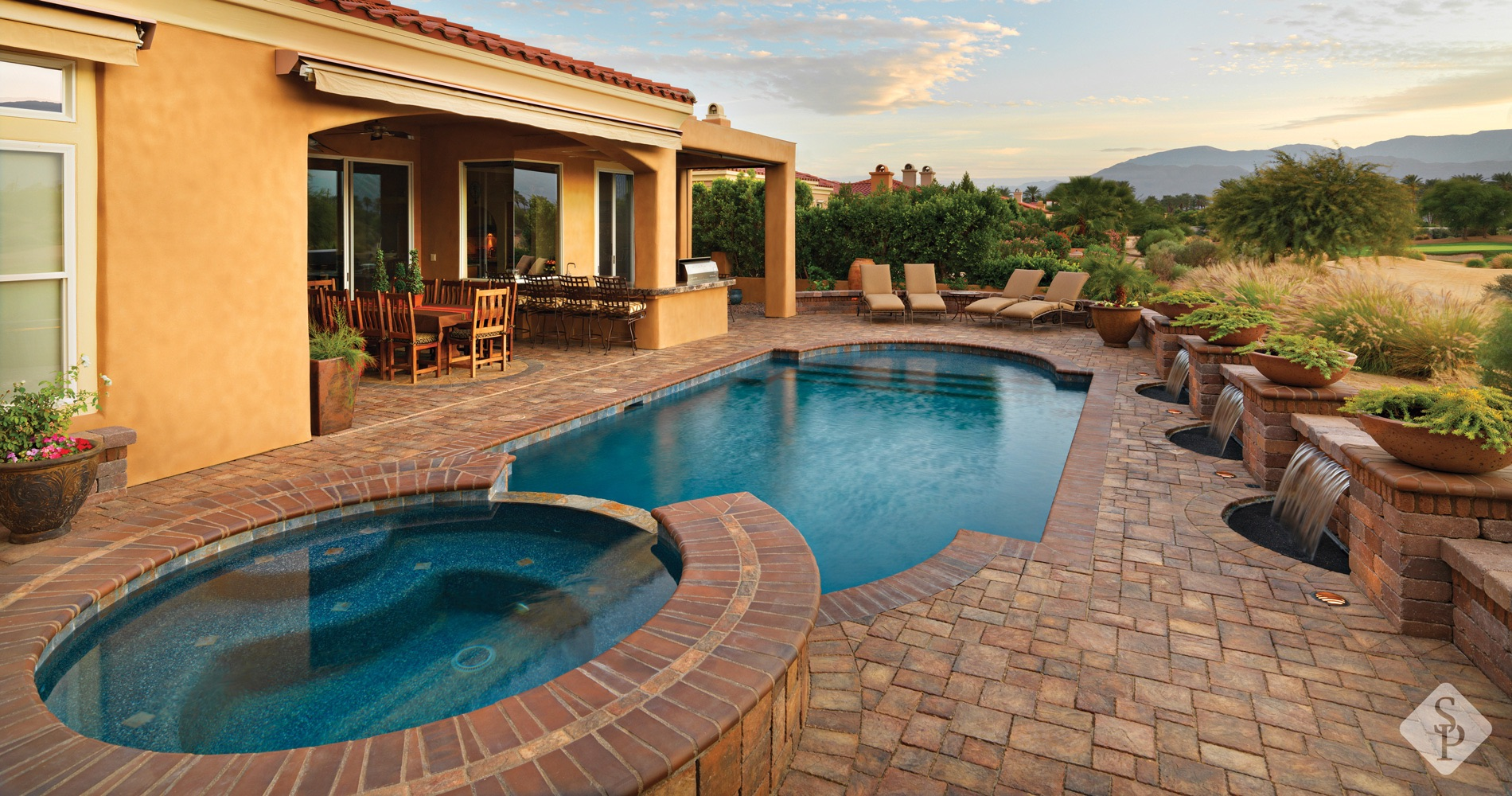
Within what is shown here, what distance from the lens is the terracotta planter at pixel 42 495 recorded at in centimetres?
443

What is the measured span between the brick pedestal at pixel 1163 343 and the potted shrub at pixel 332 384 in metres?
9.11

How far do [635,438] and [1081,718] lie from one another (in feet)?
18.3

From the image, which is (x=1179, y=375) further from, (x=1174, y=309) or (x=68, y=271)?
(x=68, y=271)

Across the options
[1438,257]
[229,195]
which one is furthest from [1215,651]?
[1438,257]

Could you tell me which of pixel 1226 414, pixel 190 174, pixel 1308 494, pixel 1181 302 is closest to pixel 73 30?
pixel 190 174

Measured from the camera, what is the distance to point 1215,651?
3662mm

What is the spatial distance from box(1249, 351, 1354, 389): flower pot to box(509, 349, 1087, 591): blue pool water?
1790mm

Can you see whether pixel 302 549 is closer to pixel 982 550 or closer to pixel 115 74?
pixel 115 74

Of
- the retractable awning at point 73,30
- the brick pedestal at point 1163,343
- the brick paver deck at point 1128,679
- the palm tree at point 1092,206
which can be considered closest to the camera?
the brick paver deck at point 1128,679

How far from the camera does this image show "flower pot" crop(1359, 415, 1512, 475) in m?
3.85

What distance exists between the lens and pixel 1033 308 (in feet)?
53.0

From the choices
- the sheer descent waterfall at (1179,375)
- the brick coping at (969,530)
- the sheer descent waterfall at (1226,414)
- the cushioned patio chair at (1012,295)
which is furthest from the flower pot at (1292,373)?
the cushioned patio chair at (1012,295)

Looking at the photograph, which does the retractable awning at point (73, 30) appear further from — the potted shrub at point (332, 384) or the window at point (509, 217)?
the window at point (509, 217)

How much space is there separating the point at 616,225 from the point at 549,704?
43.8 feet
